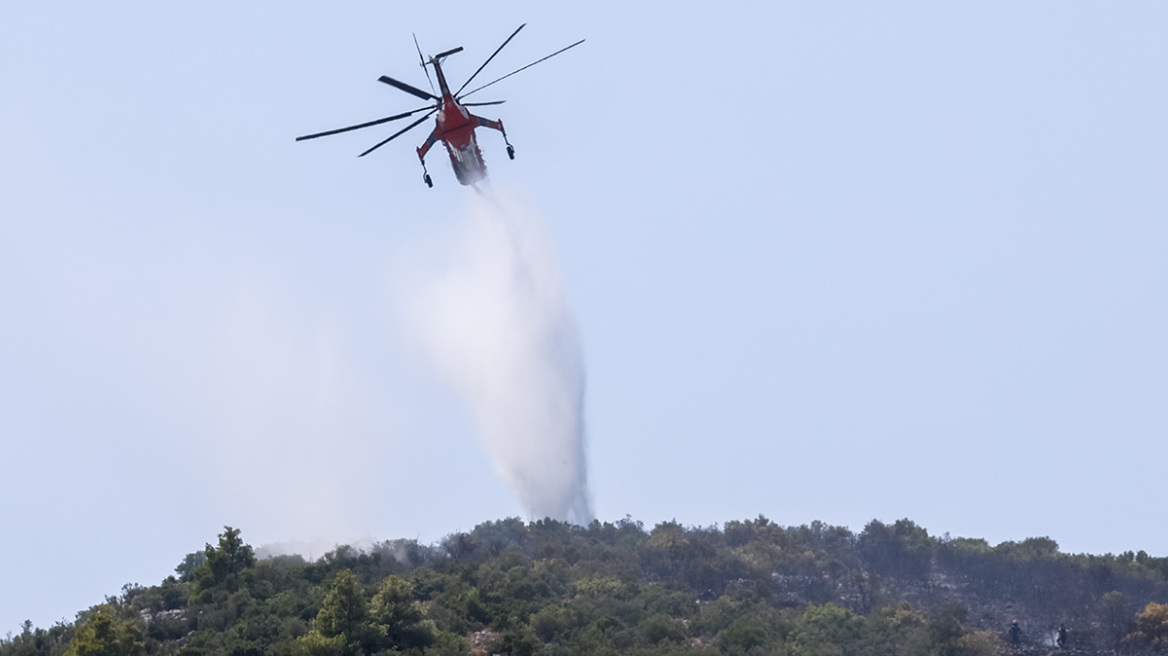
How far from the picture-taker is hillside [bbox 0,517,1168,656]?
4359 cm

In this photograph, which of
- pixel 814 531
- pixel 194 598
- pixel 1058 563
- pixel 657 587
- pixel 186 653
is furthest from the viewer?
pixel 814 531

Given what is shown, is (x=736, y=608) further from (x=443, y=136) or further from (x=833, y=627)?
(x=443, y=136)

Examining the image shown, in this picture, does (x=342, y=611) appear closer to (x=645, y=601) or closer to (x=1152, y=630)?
(x=645, y=601)

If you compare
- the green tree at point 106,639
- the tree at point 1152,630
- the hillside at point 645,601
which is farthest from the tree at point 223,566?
the tree at point 1152,630

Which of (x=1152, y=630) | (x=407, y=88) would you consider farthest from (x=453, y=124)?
(x=1152, y=630)

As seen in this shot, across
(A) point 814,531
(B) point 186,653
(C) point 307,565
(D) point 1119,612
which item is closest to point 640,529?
(A) point 814,531

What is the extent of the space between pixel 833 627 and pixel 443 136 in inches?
979

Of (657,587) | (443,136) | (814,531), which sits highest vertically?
(443,136)

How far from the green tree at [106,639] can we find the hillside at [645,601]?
0.06 meters

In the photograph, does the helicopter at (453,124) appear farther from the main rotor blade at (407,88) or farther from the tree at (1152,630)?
the tree at (1152,630)

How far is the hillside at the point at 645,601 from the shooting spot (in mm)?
43594

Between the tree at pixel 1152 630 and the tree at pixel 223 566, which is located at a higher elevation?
the tree at pixel 223 566

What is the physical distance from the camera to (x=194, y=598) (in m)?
50.3

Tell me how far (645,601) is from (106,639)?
21383 millimetres
